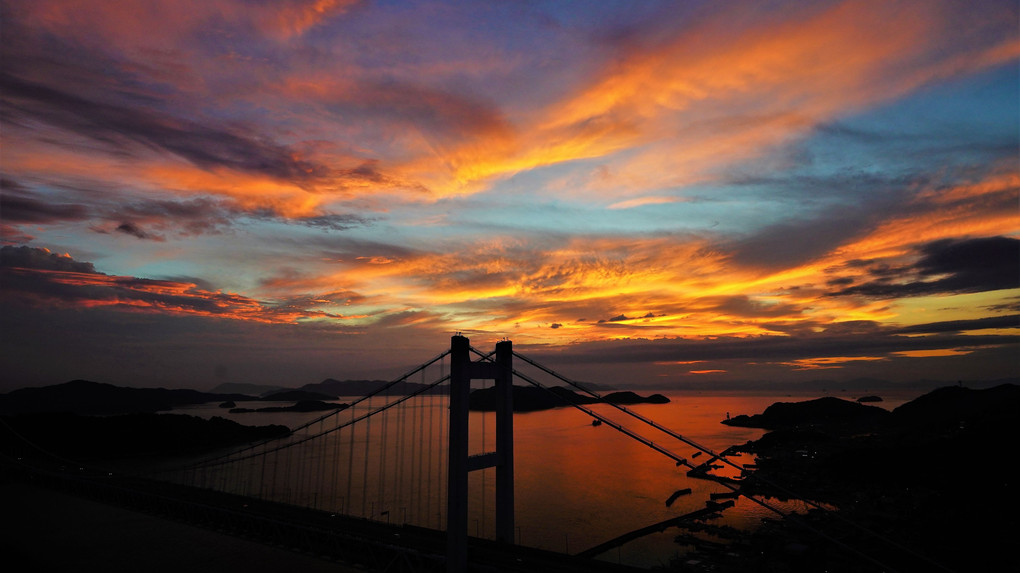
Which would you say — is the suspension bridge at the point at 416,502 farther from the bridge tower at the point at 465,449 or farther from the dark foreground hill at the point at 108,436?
the dark foreground hill at the point at 108,436

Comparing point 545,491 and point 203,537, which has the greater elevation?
point 203,537

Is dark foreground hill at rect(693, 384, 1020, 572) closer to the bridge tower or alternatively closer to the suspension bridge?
the suspension bridge

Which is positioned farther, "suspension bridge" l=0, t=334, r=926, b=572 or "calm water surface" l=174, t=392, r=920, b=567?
"calm water surface" l=174, t=392, r=920, b=567

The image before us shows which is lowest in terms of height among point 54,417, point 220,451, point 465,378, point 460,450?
point 220,451

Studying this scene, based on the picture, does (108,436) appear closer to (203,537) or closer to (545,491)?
(203,537)

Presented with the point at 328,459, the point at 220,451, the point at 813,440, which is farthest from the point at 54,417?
the point at 813,440

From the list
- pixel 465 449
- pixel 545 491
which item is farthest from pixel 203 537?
pixel 465 449

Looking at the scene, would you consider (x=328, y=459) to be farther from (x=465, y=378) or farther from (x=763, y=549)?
(x=465, y=378)

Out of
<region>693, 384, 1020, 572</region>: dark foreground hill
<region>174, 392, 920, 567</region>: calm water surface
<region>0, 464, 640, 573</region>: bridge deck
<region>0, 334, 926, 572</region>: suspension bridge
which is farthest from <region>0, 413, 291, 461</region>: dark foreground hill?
<region>693, 384, 1020, 572</region>: dark foreground hill
